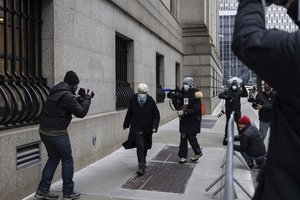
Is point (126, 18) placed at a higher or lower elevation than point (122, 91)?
higher

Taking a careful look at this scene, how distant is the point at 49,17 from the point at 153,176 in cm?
324

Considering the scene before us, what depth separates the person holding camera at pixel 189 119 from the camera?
792 centimetres

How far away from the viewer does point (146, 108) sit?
7.18 metres

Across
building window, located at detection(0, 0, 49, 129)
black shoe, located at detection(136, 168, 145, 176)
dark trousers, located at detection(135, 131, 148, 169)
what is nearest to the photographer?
building window, located at detection(0, 0, 49, 129)

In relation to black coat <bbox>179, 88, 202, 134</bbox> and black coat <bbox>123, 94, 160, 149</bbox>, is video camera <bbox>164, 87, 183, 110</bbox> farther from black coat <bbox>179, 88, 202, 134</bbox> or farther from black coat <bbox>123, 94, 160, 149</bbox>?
black coat <bbox>123, 94, 160, 149</bbox>

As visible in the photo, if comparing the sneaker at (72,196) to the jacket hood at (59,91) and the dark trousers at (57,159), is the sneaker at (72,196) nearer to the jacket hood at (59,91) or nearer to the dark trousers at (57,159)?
the dark trousers at (57,159)

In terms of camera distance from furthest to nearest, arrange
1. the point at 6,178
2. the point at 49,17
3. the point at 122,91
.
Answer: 1. the point at 122,91
2. the point at 49,17
3. the point at 6,178

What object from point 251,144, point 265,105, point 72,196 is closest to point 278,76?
point 265,105

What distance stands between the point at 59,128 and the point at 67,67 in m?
1.91

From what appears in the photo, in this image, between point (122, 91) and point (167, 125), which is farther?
point (167, 125)

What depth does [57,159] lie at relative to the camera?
525 centimetres

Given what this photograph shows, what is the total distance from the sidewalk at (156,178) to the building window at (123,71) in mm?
1561

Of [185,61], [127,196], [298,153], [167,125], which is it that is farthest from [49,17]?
[185,61]

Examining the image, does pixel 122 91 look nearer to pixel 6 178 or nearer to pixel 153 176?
pixel 153 176
